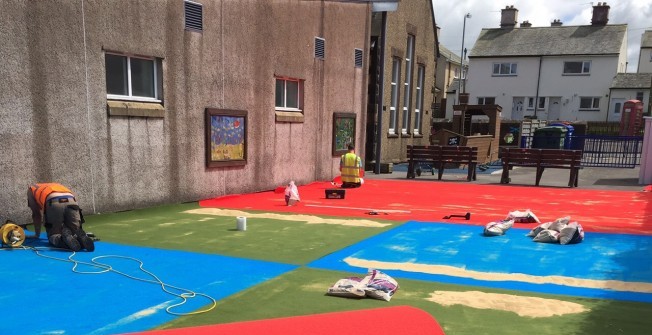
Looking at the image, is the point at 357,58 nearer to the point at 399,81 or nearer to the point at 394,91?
the point at 394,91

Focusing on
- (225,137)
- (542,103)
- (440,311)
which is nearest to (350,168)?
(225,137)

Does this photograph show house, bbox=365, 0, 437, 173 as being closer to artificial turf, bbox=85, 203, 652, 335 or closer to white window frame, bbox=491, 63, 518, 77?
artificial turf, bbox=85, 203, 652, 335

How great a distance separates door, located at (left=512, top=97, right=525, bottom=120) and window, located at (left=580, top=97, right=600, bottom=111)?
5215 millimetres

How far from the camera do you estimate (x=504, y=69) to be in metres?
46.8

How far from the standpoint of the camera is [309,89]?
52.5 feet

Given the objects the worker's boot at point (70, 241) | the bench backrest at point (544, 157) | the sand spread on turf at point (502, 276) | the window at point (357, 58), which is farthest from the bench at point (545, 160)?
the worker's boot at point (70, 241)

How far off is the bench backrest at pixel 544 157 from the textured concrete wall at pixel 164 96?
21.9ft

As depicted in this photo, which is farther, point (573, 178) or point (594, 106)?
point (594, 106)

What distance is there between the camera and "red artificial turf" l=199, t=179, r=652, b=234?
10.0 metres

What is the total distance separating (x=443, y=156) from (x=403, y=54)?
26.7 ft

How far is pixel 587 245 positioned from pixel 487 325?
13.9 feet

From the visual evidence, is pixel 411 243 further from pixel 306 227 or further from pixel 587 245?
pixel 587 245

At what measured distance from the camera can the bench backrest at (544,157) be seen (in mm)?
15508

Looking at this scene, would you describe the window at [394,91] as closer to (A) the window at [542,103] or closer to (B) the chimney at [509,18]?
(A) the window at [542,103]
